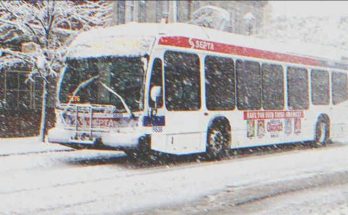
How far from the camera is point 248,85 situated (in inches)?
675

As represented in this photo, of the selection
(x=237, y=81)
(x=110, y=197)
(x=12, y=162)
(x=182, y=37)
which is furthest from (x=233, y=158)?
(x=110, y=197)

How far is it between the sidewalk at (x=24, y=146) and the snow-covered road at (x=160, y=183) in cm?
95

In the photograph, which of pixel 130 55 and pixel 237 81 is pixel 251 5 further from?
pixel 130 55

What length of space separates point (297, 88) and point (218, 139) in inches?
165

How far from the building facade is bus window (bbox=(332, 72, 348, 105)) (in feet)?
28.9

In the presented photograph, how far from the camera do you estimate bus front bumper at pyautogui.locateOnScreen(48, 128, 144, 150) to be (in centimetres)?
1386

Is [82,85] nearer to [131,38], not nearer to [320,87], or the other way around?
[131,38]

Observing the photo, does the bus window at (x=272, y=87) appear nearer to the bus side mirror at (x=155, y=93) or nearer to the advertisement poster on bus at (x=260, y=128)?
the advertisement poster on bus at (x=260, y=128)

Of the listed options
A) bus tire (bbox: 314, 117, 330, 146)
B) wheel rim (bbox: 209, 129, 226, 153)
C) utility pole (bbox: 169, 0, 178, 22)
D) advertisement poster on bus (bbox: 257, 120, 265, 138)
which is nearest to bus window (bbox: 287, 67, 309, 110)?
bus tire (bbox: 314, 117, 330, 146)

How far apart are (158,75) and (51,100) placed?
11.1 meters

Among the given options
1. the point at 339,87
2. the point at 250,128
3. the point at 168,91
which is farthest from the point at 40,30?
the point at 339,87

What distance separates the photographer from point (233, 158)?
16891 millimetres

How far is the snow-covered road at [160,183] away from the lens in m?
9.73

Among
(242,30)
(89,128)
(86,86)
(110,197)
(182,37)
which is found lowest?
(110,197)
